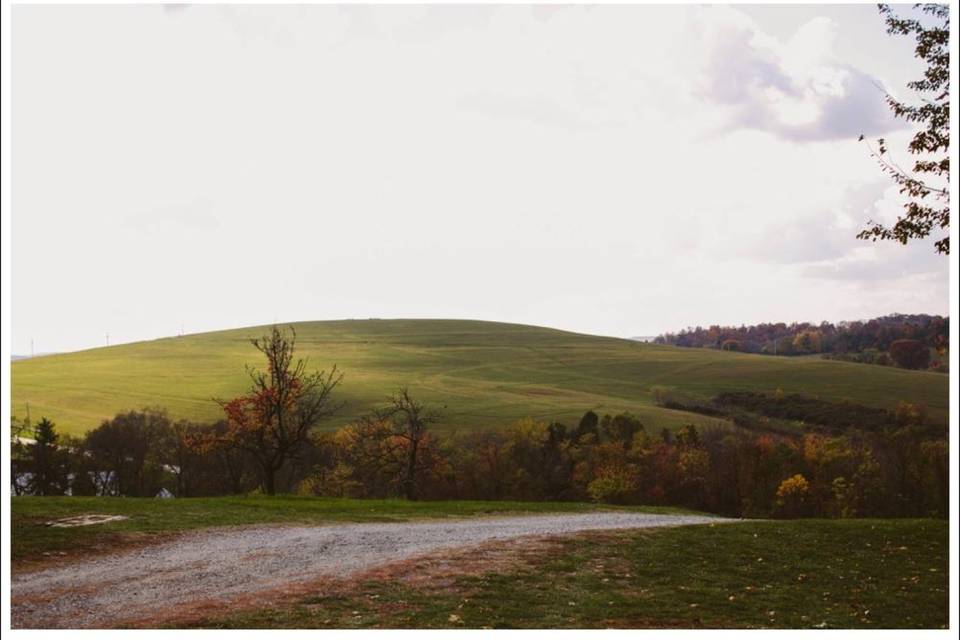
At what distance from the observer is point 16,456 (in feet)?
133

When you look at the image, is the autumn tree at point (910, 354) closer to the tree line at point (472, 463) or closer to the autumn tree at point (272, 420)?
the tree line at point (472, 463)

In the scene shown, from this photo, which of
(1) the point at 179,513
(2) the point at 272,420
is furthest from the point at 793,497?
(1) the point at 179,513

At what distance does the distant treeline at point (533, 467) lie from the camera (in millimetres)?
40781

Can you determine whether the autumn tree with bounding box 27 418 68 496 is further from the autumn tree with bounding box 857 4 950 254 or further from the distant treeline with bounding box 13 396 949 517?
the autumn tree with bounding box 857 4 950 254

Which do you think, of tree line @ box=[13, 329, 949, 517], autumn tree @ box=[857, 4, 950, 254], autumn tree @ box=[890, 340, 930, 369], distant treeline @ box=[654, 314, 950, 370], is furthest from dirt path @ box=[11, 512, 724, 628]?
autumn tree @ box=[890, 340, 930, 369]

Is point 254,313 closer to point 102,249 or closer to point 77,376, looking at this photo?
point 102,249

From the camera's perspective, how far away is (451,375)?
269ft

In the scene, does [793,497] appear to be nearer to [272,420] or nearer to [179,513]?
[272,420]

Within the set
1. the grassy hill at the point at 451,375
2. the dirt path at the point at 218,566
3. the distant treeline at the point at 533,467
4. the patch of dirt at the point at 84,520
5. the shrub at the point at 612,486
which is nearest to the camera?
the dirt path at the point at 218,566

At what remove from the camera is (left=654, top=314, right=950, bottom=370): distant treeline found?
32.6 meters

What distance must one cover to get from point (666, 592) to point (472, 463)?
104 ft

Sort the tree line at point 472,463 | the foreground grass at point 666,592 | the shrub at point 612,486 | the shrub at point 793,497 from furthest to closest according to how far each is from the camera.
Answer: the shrub at point 793,497 → the shrub at point 612,486 → the tree line at point 472,463 → the foreground grass at point 666,592

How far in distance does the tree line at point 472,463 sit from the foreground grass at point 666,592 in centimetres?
1882

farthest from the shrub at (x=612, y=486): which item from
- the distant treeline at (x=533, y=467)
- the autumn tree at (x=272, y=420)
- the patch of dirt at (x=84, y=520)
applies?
the patch of dirt at (x=84, y=520)
